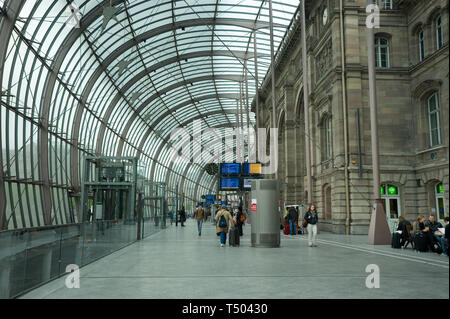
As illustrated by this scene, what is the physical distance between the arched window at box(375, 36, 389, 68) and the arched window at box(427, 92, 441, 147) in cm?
370

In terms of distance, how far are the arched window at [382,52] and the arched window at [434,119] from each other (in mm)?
3700

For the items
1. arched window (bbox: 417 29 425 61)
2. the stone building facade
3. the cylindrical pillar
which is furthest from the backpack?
arched window (bbox: 417 29 425 61)

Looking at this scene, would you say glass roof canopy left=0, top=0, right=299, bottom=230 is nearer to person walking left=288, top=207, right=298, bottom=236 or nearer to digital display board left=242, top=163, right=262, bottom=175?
digital display board left=242, top=163, right=262, bottom=175

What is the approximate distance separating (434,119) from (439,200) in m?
4.67

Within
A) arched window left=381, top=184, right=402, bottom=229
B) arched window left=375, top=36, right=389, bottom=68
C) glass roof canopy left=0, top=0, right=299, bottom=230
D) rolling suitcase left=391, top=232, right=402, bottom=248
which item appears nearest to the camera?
→ rolling suitcase left=391, top=232, right=402, bottom=248

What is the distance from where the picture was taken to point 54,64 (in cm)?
2845

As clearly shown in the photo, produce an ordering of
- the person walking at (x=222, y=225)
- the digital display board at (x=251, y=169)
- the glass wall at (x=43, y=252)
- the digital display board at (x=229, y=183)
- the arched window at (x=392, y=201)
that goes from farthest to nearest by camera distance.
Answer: the digital display board at (x=251, y=169) < the digital display board at (x=229, y=183) < the arched window at (x=392, y=201) < the person walking at (x=222, y=225) < the glass wall at (x=43, y=252)

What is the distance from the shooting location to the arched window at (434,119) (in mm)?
23094

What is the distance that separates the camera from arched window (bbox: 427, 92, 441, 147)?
75.8ft

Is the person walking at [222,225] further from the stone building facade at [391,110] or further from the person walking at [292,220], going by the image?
the stone building facade at [391,110]

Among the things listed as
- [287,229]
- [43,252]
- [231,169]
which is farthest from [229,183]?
[43,252]

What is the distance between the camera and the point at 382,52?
26.2 meters

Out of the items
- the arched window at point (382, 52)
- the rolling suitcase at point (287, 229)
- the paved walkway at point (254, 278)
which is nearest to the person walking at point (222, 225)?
the paved walkway at point (254, 278)

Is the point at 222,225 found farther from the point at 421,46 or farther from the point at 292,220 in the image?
the point at 421,46
